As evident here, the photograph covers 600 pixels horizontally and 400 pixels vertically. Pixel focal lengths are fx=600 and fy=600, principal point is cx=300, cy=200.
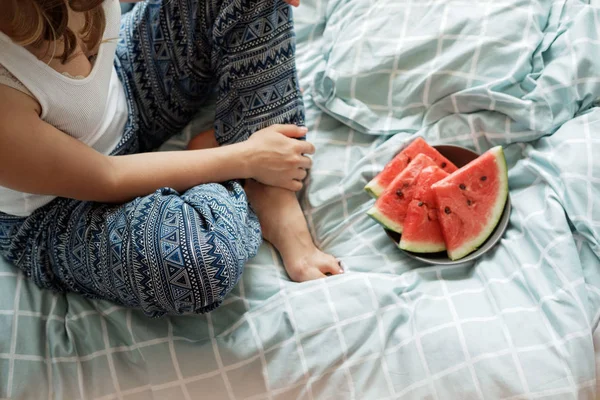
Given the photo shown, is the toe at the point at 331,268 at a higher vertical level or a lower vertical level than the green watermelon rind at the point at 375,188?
lower

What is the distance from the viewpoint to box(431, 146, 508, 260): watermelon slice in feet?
3.73

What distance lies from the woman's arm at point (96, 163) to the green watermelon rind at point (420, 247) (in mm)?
256

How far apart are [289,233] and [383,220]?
189mm

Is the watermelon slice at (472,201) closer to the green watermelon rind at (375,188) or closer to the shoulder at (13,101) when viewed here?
the green watermelon rind at (375,188)

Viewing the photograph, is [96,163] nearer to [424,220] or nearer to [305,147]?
[305,147]

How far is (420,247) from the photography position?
44.9 inches

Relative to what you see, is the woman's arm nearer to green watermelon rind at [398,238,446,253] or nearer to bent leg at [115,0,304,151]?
bent leg at [115,0,304,151]

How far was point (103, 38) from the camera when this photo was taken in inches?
42.2

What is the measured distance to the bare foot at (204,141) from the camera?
51.7 inches

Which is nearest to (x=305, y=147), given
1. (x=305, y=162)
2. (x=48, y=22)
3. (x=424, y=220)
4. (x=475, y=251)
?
(x=305, y=162)

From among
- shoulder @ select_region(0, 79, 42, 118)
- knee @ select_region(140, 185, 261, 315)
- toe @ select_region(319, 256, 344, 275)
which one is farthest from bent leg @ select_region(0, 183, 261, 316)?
shoulder @ select_region(0, 79, 42, 118)

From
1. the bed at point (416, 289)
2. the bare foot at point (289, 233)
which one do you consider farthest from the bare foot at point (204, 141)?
the bed at point (416, 289)

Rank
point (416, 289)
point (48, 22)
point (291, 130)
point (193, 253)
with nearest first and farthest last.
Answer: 1. point (48, 22)
2. point (193, 253)
3. point (416, 289)
4. point (291, 130)

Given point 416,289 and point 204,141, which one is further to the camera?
point 204,141
